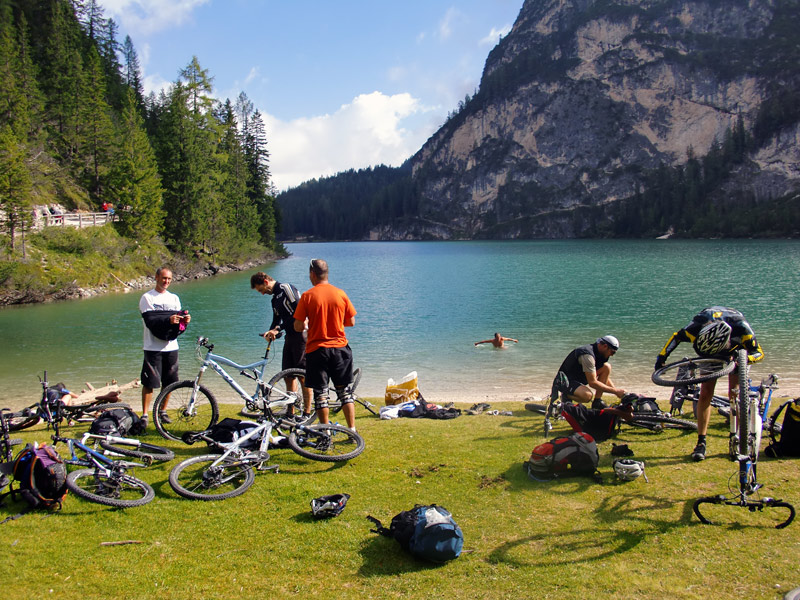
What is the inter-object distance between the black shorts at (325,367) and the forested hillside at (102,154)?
3576 cm

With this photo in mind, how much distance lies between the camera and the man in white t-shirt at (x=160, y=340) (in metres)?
7.96

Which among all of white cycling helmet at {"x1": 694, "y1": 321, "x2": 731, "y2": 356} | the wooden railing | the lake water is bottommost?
the lake water

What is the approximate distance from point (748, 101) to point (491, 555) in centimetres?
20421

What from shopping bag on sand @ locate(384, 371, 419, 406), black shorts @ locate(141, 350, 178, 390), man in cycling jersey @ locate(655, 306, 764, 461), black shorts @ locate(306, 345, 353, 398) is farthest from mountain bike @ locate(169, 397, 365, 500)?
man in cycling jersey @ locate(655, 306, 764, 461)

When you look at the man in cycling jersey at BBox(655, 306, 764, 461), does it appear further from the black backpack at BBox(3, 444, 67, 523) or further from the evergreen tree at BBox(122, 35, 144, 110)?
the evergreen tree at BBox(122, 35, 144, 110)

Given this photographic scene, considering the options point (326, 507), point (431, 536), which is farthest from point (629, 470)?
point (326, 507)

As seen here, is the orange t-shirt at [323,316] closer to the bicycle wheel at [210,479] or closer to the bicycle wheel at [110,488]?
the bicycle wheel at [210,479]

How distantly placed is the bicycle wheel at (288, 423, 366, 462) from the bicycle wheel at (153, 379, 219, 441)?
1694mm

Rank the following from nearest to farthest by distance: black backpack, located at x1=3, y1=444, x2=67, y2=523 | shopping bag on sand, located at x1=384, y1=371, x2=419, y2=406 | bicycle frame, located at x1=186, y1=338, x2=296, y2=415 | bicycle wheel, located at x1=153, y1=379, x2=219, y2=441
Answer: black backpack, located at x1=3, y1=444, x2=67, y2=523, bicycle frame, located at x1=186, y1=338, x2=296, y2=415, bicycle wheel, located at x1=153, y1=379, x2=219, y2=441, shopping bag on sand, located at x1=384, y1=371, x2=419, y2=406

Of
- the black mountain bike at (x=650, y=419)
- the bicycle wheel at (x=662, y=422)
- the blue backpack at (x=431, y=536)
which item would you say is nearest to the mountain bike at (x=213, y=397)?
the blue backpack at (x=431, y=536)

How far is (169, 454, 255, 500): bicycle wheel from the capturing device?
5621mm

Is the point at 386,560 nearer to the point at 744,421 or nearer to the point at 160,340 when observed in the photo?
the point at 744,421

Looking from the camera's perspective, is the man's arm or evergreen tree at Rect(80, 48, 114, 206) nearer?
the man's arm

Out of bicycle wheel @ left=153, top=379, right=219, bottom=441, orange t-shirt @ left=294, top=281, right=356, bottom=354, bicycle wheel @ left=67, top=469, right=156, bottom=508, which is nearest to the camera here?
bicycle wheel @ left=67, top=469, right=156, bottom=508
